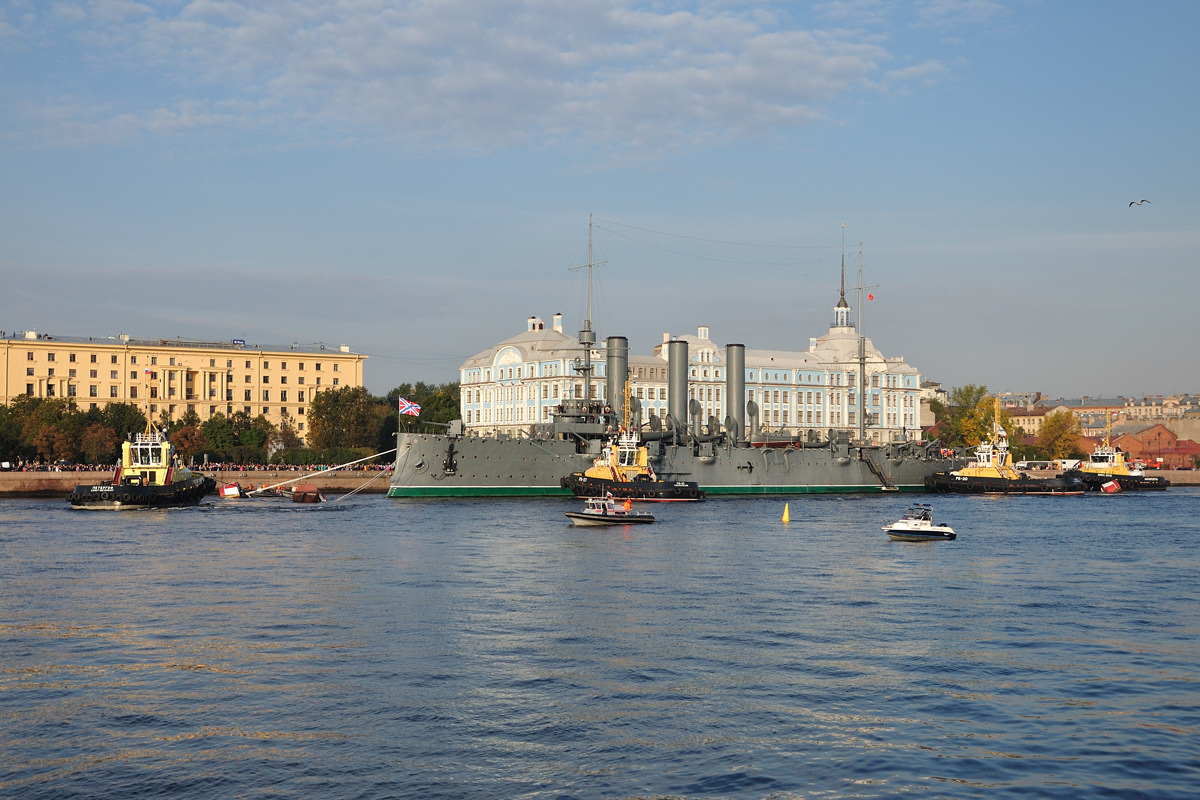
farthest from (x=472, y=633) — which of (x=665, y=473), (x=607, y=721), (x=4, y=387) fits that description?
(x=4, y=387)

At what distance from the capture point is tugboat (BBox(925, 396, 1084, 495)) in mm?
92938

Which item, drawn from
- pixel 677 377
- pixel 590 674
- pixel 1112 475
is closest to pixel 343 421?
pixel 677 377

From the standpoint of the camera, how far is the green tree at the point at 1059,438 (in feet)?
499

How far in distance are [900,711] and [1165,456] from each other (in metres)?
162

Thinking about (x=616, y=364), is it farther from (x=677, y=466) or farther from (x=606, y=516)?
(x=606, y=516)

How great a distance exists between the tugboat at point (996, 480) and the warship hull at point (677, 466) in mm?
4261

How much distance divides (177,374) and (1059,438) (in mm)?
111075

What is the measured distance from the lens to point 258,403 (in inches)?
5098

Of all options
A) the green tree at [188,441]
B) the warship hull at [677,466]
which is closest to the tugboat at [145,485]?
the warship hull at [677,466]

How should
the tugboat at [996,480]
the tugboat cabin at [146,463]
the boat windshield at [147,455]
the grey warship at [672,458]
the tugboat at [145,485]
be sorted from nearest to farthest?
the tugboat at [145,485], the tugboat cabin at [146,463], the boat windshield at [147,455], the grey warship at [672,458], the tugboat at [996,480]

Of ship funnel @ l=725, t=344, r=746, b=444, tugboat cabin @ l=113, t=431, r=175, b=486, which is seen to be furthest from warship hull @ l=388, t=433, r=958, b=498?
tugboat cabin @ l=113, t=431, r=175, b=486

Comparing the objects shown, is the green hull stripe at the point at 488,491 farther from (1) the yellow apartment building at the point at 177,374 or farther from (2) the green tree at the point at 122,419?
(1) the yellow apartment building at the point at 177,374

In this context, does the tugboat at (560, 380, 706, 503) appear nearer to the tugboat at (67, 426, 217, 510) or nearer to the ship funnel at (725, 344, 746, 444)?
the tugboat at (67, 426, 217, 510)

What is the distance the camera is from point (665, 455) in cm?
8488
